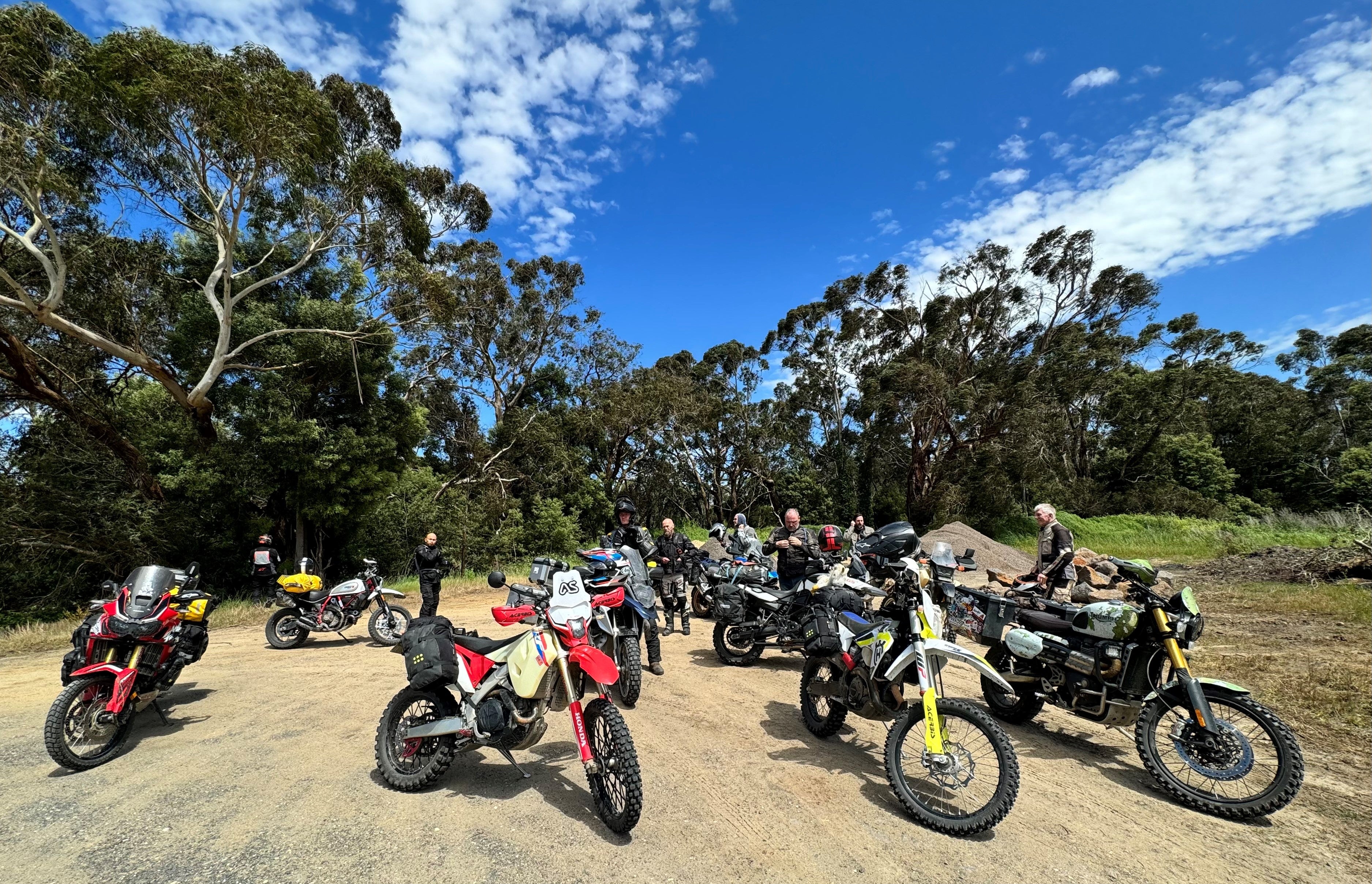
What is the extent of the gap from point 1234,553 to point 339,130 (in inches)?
931

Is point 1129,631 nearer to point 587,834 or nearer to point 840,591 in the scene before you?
point 840,591

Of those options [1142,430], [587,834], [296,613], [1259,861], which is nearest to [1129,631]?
[1259,861]

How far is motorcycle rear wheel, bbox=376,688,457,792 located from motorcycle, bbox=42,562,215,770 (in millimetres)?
1777

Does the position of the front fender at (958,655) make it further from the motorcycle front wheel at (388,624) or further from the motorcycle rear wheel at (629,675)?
the motorcycle front wheel at (388,624)

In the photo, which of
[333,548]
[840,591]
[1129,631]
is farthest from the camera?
[333,548]

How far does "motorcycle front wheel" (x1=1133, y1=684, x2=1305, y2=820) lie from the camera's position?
9.22 feet

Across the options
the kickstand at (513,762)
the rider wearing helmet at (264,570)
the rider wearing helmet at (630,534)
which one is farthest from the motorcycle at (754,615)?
the rider wearing helmet at (264,570)

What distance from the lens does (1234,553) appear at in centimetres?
1431

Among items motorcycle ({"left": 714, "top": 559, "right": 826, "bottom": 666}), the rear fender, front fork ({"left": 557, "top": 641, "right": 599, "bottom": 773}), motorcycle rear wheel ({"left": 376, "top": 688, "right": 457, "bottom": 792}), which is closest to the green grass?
motorcycle ({"left": 714, "top": 559, "right": 826, "bottom": 666})

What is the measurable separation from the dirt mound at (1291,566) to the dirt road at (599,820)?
9297 mm

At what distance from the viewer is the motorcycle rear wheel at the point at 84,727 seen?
10.5 feet

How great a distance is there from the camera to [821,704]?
154 inches

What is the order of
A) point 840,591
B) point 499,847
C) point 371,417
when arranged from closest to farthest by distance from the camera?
point 499,847 < point 840,591 < point 371,417

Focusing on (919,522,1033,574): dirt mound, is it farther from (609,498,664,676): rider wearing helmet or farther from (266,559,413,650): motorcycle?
(266,559,413,650): motorcycle
